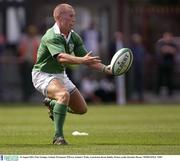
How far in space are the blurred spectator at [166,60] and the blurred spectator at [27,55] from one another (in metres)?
4.62

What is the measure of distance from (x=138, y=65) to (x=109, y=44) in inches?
53.2

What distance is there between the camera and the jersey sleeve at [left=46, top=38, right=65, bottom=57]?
44.3ft

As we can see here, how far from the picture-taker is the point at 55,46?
1358cm

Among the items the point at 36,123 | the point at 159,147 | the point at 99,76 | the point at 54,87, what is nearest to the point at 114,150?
the point at 159,147

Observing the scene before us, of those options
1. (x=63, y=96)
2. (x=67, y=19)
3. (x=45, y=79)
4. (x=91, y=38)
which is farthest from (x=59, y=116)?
(x=91, y=38)

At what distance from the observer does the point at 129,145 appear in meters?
13.4

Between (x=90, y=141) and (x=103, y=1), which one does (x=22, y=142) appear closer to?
(x=90, y=141)

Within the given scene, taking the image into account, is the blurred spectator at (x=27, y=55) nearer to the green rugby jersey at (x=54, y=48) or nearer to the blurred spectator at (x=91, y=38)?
the blurred spectator at (x=91, y=38)

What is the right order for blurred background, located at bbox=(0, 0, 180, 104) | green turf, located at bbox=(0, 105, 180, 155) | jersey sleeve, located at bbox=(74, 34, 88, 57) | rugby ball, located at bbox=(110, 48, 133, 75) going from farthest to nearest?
1. blurred background, located at bbox=(0, 0, 180, 104)
2. jersey sleeve, located at bbox=(74, 34, 88, 57)
3. rugby ball, located at bbox=(110, 48, 133, 75)
4. green turf, located at bbox=(0, 105, 180, 155)

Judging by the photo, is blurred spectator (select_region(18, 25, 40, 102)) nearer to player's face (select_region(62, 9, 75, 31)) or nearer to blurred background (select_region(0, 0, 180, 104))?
blurred background (select_region(0, 0, 180, 104))

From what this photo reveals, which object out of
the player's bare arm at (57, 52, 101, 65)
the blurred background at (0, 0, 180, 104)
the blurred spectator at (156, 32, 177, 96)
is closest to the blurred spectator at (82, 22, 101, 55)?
the blurred background at (0, 0, 180, 104)

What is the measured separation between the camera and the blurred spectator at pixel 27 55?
97.0 ft

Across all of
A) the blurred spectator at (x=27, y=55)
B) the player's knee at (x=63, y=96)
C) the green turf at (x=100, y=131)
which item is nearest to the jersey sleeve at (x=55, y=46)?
the player's knee at (x=63, y=96)

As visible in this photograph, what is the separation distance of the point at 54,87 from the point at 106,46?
59.5 ft
